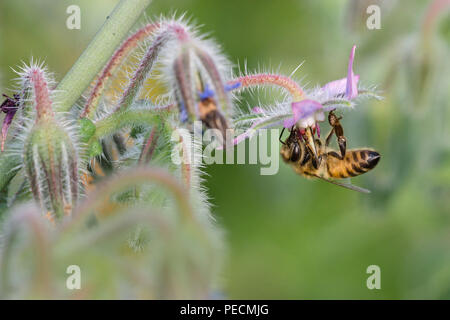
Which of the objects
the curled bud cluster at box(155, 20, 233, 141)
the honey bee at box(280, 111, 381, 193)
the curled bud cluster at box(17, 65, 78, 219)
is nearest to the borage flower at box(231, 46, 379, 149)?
the curled bud cluster at box(155, 20, 233, 141)

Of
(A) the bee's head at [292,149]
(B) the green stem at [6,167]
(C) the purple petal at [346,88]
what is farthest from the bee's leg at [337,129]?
(B) the green stem at [6,167]

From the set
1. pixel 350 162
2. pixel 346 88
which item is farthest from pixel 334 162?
pixel 346 88

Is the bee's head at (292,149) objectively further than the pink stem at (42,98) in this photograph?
Yes

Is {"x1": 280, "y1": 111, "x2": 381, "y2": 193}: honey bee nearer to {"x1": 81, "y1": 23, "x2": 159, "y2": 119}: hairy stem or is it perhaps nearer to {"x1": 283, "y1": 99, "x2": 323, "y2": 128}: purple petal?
{"x1": 283, "y1": 99, "x2": 323, "y2": 128}: purple petal

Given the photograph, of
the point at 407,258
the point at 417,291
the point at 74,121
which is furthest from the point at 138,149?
the point at 407,258

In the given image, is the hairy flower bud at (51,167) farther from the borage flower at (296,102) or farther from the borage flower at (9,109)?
the borage flower at (296,102)
